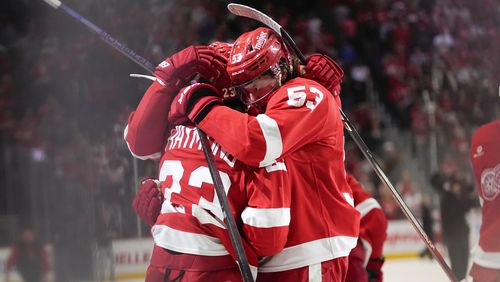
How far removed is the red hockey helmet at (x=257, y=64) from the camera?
1.72 metres

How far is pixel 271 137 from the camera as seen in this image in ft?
5.35

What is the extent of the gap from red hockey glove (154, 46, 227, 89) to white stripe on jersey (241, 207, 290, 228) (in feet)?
1.23

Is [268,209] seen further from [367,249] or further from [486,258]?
[367,249]

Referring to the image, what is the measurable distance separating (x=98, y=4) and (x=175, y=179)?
1526mm

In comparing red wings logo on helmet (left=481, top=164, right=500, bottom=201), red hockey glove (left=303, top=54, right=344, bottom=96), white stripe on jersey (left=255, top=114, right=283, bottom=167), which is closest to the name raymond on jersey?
white stripe on jersey (left=255, top=114, right=283, bottom=167)

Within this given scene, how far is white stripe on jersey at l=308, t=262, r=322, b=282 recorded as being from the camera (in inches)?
69.4

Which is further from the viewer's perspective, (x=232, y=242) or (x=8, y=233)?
(x=8, y=233)

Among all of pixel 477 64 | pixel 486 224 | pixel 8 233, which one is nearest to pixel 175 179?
pixel 486 224

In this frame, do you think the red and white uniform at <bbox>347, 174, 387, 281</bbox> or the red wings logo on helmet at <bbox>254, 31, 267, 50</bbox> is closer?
the red wings logo on helmet at <bbox>254, 31, 267, 50</bbox>

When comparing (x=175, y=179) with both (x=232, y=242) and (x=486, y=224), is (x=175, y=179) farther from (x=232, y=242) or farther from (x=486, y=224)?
(x=486, y=224)

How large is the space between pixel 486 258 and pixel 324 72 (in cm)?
99

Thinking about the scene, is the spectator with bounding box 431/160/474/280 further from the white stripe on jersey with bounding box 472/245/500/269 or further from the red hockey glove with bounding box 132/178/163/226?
the red hockey glove with bounding box 132/178/163/226

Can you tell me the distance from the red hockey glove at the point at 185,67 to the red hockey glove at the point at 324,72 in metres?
0.27

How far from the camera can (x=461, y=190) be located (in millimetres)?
5578
